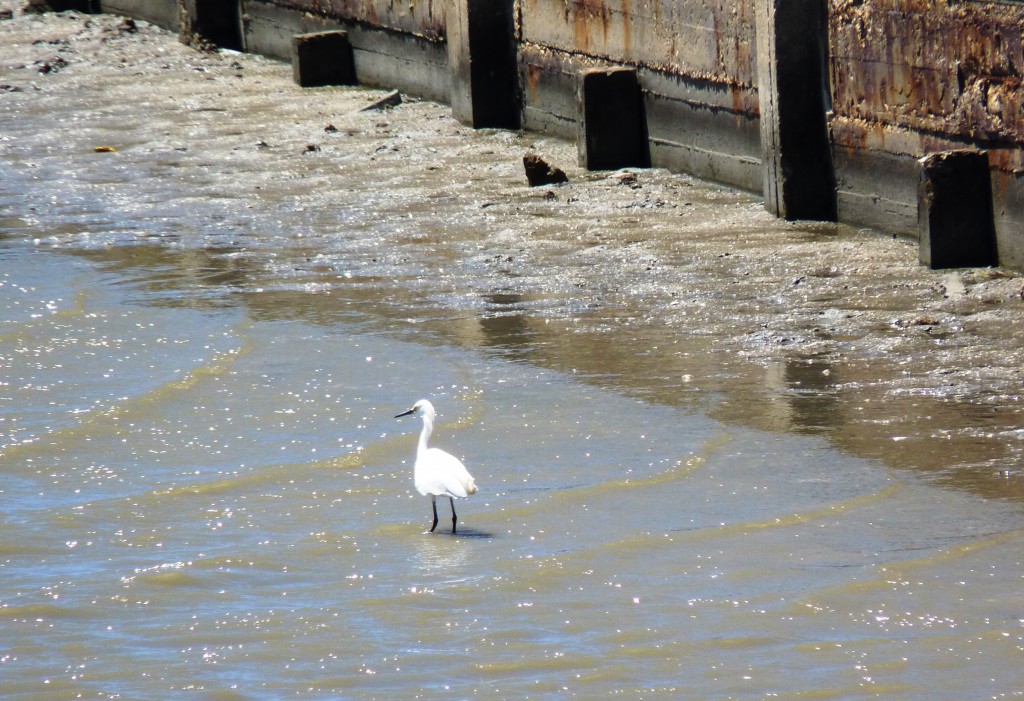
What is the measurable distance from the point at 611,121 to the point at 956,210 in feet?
12.2

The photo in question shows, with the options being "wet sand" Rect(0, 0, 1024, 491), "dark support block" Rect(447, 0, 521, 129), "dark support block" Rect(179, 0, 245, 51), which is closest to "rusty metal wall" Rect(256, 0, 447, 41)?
"dark support block" Rect(447, 0, 521, 129)

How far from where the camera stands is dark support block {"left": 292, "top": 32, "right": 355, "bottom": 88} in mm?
16219

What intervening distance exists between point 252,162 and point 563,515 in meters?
8.00

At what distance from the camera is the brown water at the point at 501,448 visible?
15.5 feet

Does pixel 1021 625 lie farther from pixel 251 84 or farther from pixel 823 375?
pixel 251 84

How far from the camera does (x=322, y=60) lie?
53.5ft

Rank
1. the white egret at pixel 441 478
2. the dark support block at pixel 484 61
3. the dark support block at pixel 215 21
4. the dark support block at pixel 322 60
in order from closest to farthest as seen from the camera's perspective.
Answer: the white egret at pixel 441 478 → the dark support block at pixel 484 61 → the dark support block at pixel 322 60 → the dark support block at pixel 215 21

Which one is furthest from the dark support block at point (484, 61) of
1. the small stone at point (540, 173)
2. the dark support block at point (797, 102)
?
the dark support block at point (797, 102)

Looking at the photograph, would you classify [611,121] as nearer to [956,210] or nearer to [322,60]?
[956,210]

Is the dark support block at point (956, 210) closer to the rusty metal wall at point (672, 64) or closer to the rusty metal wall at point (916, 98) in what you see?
the rusty metal wall at point (916, 98)

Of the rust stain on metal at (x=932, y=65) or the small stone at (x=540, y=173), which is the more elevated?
the rust stain on metal at (x=932, y=65)

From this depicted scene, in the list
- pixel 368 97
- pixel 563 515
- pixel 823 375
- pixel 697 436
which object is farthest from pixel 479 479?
pixel 368 97

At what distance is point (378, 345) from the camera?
8.22 m

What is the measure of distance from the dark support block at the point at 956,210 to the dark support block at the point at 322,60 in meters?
8.59
